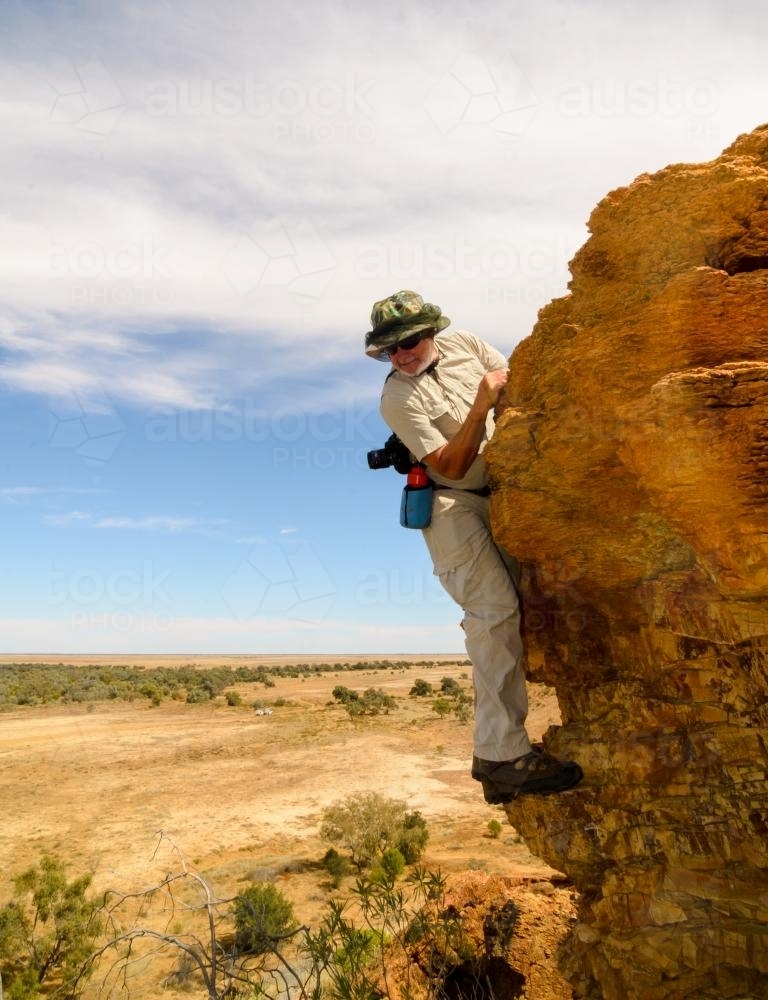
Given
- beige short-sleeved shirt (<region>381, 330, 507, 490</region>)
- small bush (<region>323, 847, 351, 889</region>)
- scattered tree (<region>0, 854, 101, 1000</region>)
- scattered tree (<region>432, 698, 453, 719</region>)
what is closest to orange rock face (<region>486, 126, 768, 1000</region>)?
beige short-sleeved shirt (<region>381, 330, 507, 490</region>)

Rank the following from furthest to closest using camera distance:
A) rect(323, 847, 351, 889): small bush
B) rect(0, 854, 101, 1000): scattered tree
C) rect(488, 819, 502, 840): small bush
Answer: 1. rect(488, 819, 502, 840): small bush
2. rect(323, 847, 351, 889): small bush
3. rect(0, 854, 101, 1000): scattered tree

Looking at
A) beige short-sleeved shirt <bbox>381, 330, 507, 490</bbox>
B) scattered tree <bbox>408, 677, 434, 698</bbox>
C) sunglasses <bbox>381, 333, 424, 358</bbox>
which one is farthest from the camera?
scattered tree <bbox>408, 677, 434, 698</bbox>

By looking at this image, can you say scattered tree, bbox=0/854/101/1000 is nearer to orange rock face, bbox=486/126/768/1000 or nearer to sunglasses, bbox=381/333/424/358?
orange rock face, bbox=486/126/768/1000

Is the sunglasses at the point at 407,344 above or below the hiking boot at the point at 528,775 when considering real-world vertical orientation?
above

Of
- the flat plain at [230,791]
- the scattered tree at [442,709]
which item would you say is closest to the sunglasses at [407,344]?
the flat plain at [230,791]

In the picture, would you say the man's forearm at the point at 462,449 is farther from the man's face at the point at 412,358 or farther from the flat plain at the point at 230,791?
the flat plain at the point at 230,791

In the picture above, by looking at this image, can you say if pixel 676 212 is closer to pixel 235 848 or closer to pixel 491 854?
pixel 491 854

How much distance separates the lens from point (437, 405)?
449 cm

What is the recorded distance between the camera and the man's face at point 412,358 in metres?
4.59

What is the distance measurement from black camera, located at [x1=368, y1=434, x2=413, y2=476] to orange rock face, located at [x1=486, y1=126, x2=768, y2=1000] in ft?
2.50

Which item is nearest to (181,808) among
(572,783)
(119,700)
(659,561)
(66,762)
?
(66,762)

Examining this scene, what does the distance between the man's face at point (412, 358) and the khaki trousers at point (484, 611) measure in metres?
0.88

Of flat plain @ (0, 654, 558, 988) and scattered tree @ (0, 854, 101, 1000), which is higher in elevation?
scattered tree @ (0, 854, 101, 1000)

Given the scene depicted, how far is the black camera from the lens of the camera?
187 inches
